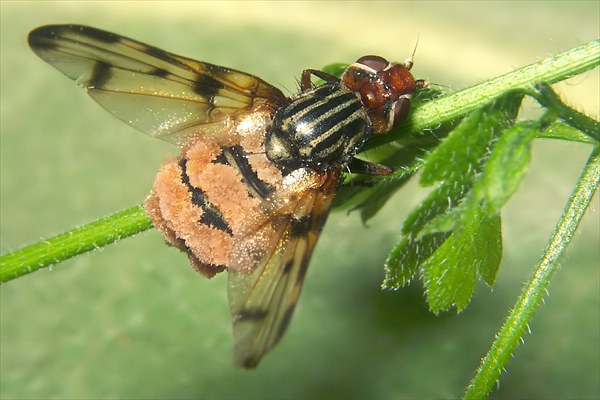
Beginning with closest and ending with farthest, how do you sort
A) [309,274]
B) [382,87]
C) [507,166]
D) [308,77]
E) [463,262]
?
[507,166], [463,262], [382,87], [308,77], [309,274]

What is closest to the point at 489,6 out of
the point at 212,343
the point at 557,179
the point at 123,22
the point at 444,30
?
the point at 444,30

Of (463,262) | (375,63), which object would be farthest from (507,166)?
(375,63)

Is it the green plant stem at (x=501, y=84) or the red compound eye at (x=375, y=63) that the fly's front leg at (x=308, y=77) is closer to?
the red compound eye at (x=375, y=63)

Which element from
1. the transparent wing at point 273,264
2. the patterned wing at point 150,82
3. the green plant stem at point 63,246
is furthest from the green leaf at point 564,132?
the green plant stem at point 63,246

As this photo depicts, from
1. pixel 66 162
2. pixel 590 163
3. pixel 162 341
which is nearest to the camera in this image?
pixel 590 163

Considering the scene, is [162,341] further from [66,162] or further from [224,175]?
[224,175]

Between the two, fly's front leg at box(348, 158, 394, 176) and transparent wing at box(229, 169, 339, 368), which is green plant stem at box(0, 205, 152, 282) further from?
fly's front leg at box(348, 158, 394, 176)

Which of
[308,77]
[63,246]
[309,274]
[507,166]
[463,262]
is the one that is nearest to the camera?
[507,166]

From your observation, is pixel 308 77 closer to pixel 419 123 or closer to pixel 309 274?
pixel 419 123
